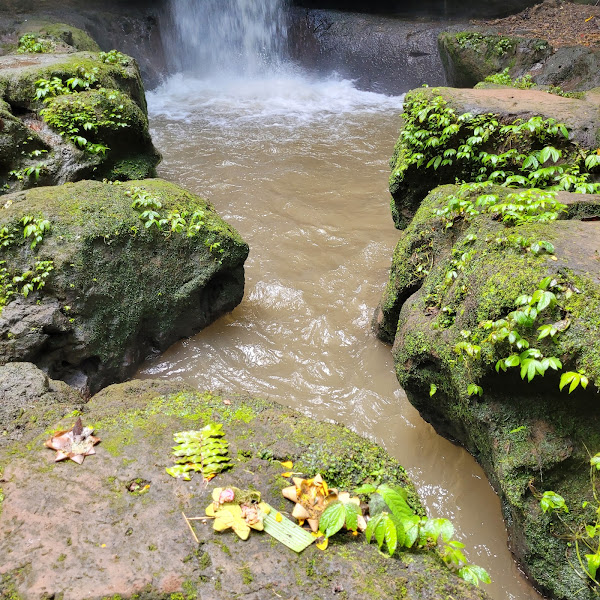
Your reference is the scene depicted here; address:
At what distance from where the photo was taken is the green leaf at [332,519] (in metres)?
1.99

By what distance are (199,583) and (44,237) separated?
3234 millimetres

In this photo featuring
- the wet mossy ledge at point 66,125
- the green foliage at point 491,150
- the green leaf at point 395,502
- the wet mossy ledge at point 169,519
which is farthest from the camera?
the wet mossy ledge at point 66,125

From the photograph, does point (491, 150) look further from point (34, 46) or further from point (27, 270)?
point (34, 46)

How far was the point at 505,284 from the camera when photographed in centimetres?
286

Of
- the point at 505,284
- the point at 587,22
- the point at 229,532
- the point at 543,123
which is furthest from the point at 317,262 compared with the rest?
the point at 587,22

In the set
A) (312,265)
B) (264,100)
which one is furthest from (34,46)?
(264,100)

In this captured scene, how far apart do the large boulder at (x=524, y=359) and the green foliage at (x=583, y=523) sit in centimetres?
2

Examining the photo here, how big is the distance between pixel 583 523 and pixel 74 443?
2.80 m

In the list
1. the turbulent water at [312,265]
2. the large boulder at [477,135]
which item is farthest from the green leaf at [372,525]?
the large boulder at [477,135]

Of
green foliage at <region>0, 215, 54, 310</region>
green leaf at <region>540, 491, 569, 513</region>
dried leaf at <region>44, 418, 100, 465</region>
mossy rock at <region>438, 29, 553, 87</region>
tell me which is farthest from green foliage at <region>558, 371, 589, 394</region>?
mossy rock at <region>438, 29, 553, 87</region>

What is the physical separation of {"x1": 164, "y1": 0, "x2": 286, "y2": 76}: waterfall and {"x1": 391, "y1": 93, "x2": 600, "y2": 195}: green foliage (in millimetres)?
11460

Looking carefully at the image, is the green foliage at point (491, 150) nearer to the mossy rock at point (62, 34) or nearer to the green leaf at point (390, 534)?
the green leaf at point (390, 534)

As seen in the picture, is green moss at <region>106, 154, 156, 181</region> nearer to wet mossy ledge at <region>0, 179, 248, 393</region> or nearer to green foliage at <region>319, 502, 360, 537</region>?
wet mossy ledge at <region>0, 179, 248, 393</region>

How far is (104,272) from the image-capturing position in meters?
4.15
